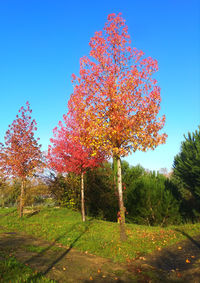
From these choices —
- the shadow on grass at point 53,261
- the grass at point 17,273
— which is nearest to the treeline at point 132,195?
the shadow on grass at point 53,261

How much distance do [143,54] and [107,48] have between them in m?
1.74

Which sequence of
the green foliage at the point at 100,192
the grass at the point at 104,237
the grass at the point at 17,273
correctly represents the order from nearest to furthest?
1. the grass at the point at 17,273
2. the grass at the point at 104,237
3. the green foliage at the point at 100,192

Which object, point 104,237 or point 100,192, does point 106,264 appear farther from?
point 100,192

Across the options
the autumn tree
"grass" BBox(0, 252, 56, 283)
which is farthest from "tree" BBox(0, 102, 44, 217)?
"grass" BBox(0, 252, 56, 283)

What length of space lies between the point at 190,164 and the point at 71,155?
28.2 ft

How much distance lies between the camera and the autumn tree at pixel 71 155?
14.5 metres

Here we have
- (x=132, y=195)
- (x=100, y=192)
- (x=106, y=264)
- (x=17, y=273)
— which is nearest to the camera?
(x=17, y=273)

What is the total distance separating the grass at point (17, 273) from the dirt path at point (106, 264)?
36 centimetres

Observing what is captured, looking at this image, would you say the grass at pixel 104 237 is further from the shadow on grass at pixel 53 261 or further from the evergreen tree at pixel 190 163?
the evergreen tree at pixel 190 163

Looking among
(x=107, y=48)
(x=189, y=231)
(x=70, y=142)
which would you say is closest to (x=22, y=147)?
(x=70, y=142)

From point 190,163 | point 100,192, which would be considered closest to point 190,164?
point 190,163

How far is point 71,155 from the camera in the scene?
49.3 ft

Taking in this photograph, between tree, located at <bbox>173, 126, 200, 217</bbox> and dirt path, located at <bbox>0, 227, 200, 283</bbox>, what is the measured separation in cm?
746

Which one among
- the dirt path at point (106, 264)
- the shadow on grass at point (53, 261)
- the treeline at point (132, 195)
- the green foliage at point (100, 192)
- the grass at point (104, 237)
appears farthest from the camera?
the green foliage at point (100, 192)
